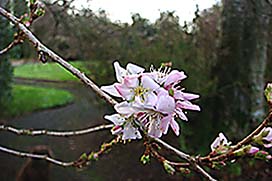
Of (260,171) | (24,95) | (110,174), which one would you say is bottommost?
(260,171)

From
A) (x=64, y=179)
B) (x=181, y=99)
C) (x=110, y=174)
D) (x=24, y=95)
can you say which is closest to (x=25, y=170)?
(x=64, y=179)

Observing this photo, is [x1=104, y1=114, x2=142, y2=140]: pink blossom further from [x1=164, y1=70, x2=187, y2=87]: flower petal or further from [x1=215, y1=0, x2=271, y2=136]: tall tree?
[x1=215, y1=0, x2=271, y2=136]: tall tree

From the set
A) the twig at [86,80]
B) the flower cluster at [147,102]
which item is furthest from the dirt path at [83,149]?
the flower cluster at [147,102]

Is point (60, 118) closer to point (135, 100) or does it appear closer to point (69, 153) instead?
point (69, 153)

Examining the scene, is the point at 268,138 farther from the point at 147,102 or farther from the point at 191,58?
the point at 191,58

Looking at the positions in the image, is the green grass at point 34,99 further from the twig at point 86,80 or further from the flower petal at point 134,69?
the flower petal at point 134,69

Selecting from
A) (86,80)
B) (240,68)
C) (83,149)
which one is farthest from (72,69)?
(83,149)
